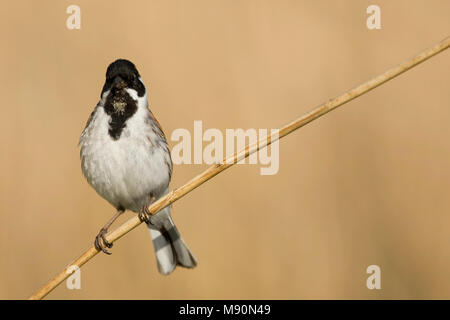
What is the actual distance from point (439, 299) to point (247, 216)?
144 centimetres

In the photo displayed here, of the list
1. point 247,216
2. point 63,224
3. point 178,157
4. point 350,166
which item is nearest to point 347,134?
point 350,166

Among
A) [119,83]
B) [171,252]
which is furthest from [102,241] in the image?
[119,83]

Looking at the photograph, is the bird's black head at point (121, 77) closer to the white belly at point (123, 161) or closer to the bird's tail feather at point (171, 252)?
the white belly at point (123, 161)

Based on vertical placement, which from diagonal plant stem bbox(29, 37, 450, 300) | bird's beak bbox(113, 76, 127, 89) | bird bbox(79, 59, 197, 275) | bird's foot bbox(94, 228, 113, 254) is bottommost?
bird's foot bbox(94, 228, 113, 254)

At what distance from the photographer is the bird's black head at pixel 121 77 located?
319 cm

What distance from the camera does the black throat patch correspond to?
3.26 m

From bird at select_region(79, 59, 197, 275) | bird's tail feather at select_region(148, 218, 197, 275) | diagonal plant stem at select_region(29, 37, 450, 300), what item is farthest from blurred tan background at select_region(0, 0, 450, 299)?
diagonal plant stem at select_region(29, 37, 450, 300)

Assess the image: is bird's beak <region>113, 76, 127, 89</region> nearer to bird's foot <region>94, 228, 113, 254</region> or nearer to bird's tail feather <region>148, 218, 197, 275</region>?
bird's foot <region>94, 228, 113, 254</region>

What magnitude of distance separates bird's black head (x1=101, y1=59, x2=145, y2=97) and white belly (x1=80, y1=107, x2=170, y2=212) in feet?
0.49

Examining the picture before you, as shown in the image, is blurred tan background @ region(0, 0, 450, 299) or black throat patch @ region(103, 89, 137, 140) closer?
black throat patch @ region(103, 89, 137, 140)

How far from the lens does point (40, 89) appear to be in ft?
14.3

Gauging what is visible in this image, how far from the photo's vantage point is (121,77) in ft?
10.6

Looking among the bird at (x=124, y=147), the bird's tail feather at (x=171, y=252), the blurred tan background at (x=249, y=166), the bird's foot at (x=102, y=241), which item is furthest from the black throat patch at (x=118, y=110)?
the blurred tan background at (x=249, y=166)

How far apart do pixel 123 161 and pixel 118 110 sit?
0.27 m
